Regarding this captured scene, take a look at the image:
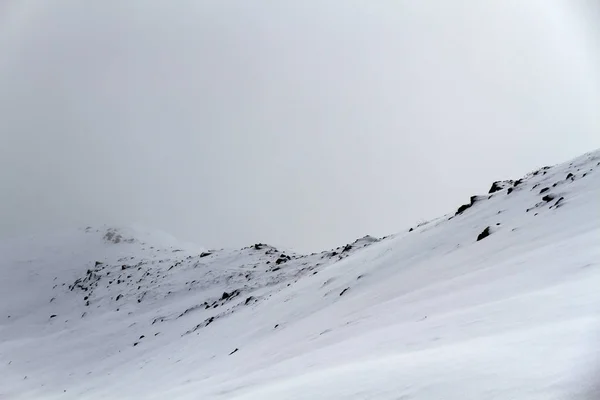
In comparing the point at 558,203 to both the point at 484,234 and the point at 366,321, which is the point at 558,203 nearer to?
the point at 484,234

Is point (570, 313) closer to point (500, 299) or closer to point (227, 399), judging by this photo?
point (500, 299)

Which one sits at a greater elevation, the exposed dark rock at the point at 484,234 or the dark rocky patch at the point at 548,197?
the dark rocky patch at the point at 548,197

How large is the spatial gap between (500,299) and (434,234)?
1109 cm

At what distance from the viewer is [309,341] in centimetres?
1325

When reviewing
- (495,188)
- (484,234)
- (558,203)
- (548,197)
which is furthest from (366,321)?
(495,188)

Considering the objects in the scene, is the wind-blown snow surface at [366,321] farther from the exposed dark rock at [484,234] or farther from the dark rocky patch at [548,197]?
the exposed dark rock at [484,234]

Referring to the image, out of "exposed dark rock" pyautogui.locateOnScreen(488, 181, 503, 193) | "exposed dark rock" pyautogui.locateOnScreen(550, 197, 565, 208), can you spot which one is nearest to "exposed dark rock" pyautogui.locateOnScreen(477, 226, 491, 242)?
"exposed dark rock" pyautogui.locateOnScreen(550, 197, 565, 208)

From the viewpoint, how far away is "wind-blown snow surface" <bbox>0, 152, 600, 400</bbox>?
599 cm

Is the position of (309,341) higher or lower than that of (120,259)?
lower

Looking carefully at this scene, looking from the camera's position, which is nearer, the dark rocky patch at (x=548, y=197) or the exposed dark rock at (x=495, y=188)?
the dark rocky patch at (x=548, y=197)

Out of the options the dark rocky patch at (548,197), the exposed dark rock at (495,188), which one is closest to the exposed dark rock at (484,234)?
the dark rocky patch at (548,197)

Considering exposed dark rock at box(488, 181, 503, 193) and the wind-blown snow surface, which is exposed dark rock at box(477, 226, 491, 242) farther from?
exposed dark rock at box(488, 181, 503, 193)

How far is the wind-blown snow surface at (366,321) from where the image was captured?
599cm

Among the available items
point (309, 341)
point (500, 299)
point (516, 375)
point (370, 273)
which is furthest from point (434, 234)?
point (516, 375)
